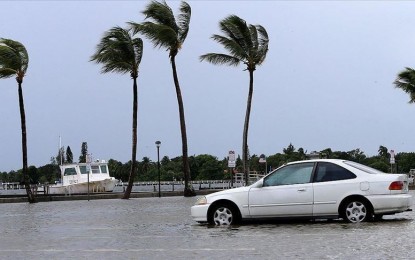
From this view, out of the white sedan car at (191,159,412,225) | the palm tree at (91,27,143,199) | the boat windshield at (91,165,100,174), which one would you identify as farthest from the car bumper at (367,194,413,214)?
the boat windshield at (91,165,100,174)

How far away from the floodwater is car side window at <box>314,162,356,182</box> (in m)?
0.99

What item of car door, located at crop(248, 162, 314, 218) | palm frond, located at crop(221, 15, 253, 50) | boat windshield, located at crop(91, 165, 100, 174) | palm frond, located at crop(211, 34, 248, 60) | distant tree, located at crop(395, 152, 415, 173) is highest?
palm frond, located at crop(221, 15, 253, 50)

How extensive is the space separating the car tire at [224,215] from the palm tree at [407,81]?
42733 millimetres

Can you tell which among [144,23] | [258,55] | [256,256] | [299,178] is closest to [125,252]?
[256,256]

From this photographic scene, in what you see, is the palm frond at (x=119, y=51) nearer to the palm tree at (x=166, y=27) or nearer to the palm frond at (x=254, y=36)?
the palm tree at (x=166, y=27)

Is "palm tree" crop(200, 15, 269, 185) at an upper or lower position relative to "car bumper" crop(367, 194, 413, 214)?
upper

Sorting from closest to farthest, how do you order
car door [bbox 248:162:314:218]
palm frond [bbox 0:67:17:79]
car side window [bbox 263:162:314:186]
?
car door [bbox 248:162:314:218]
car side window [bbox 263:162:314:186]
palm frond [bbox 0:67:17:79]

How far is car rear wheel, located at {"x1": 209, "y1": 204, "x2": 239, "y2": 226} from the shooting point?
15.9 meters

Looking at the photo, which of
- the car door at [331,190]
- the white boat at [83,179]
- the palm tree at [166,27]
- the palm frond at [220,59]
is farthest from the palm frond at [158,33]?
the car door at [331,190]

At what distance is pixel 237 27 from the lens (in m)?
→ 39.8

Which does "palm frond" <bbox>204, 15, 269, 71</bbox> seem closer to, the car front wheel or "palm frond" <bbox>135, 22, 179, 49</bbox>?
"palm frond" <bbox>135, 22, 179, 49</bbox>

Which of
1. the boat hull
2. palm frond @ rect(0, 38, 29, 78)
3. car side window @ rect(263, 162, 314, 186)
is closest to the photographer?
car side window @ rect(263, 162, 314, 186)

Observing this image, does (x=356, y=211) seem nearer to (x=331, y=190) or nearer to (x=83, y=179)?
(x=331, y=190)

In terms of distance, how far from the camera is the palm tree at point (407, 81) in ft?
183
